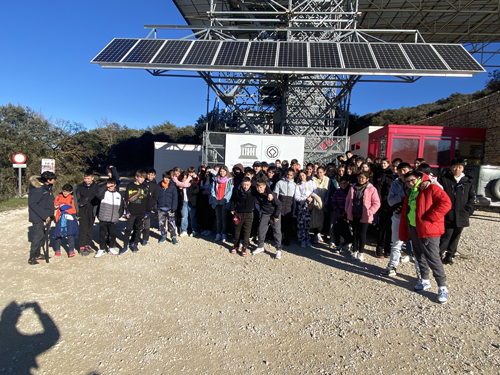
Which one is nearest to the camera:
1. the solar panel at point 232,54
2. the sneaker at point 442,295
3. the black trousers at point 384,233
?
the sneaker at point 442,295

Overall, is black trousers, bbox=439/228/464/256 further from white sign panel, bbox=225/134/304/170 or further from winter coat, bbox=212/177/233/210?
white sign panel, bbox=225/134/304/170

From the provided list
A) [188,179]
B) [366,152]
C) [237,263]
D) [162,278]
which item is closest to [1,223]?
[188,179]

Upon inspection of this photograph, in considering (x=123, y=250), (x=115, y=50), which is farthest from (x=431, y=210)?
(x=115, y=50)

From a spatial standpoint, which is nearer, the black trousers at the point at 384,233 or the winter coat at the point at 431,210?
the winter coat at the point at 431,210

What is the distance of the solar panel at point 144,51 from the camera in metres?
8.93

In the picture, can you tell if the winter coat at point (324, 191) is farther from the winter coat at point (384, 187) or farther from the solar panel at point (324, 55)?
the solar panel at point (324, 55)

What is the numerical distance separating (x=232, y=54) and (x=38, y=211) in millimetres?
7539

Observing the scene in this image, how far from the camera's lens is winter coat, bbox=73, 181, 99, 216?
5211 millimetres

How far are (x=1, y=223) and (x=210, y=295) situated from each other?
7682mm

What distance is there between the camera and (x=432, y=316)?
3.24 metres

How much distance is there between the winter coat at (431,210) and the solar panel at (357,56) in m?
5.99

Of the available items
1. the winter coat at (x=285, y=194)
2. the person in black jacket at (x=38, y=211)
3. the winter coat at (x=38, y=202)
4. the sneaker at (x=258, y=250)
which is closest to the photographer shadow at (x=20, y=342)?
the person in black jacket at (x=38, y=211)

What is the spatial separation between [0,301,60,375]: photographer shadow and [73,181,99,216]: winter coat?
7.37 ft

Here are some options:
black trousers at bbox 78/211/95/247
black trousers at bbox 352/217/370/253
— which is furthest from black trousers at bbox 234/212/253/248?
black trousers at bbox 78/211/95/247
